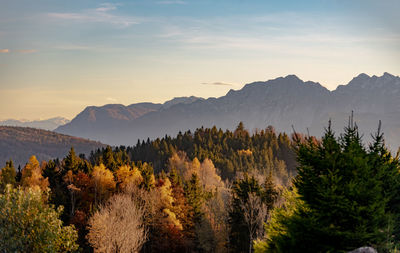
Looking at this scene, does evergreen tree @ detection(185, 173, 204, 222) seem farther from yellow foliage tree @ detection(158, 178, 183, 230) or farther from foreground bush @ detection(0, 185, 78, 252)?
foreground bush @ detection(0, 185, 78, 252)

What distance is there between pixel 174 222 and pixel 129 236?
17.2 metres

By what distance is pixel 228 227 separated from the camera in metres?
61.8

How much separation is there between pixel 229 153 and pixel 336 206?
510ft

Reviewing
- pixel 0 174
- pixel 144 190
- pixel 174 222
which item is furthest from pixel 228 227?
pixel 0 174

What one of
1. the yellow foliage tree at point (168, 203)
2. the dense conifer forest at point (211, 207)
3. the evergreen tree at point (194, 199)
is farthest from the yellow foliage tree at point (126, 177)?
the evergreen tree at point (194, 199)

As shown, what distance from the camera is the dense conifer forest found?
797 inches

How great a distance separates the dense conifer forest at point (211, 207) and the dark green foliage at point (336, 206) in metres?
0.05

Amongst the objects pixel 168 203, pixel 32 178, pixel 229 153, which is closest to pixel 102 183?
pixel 168 203

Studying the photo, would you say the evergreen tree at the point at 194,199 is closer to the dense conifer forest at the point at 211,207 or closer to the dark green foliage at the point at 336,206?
the dense conifer forest at the point at 211,207

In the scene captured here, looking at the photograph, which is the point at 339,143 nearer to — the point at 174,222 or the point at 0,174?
the point at 174,222

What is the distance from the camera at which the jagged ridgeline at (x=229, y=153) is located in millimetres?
155750

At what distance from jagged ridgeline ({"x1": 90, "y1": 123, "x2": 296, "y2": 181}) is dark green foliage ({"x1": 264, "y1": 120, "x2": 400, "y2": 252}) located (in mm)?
123321

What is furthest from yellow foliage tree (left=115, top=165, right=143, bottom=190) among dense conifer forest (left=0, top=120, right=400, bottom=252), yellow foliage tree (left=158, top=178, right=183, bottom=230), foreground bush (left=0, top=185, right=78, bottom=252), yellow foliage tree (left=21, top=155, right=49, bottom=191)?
foreground bush (left=0, top=185, right=78, bottom=252)

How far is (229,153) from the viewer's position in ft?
574
